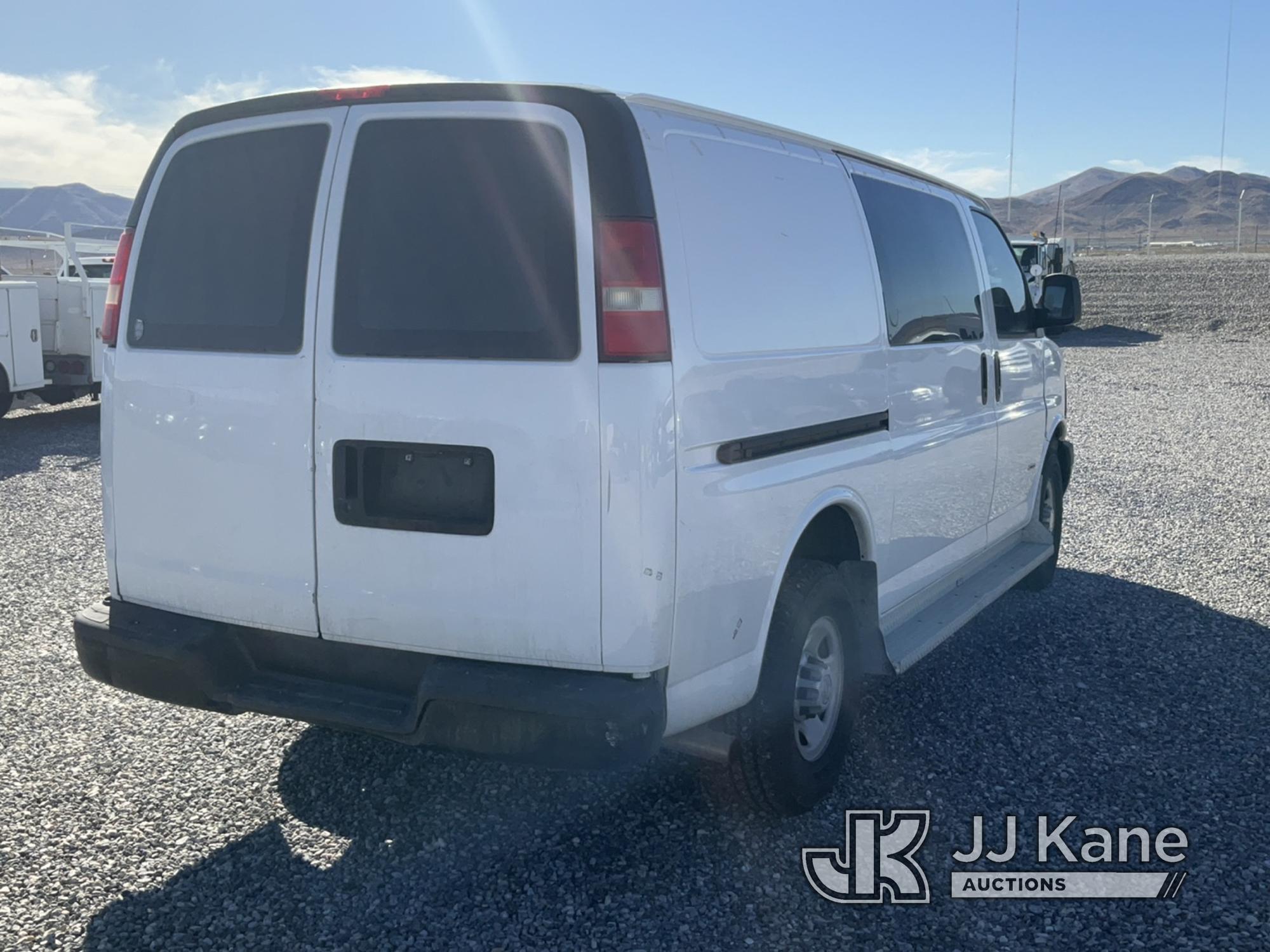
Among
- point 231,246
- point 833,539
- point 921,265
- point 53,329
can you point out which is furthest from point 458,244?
point 53,329

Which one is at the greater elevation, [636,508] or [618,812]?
[636,508]

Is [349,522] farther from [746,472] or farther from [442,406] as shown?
[746,472]

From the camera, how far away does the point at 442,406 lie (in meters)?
3.13

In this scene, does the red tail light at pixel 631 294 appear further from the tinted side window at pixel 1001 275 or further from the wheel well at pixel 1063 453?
the wheel well at pixel 1063 453

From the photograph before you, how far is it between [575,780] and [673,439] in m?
1.65

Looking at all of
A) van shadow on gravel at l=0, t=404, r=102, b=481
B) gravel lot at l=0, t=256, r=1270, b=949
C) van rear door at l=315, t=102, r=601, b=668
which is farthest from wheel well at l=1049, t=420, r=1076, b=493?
van shadow on gravel at l=0, t=404, r=102, b=481

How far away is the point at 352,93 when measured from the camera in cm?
335

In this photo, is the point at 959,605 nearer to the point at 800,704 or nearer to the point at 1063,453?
the point at 800,704

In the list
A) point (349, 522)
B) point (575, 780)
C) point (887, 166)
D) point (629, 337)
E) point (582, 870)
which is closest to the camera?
point (629, 337)

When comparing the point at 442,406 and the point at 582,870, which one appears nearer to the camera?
the point at 442,406

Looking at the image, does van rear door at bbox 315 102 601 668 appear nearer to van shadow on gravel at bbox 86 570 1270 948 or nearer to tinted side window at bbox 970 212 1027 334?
van shadow on gravel at bbox 86 570 1270 948

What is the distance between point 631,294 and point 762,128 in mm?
1136

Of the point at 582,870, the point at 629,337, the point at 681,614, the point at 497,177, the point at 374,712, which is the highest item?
the point at 497,177

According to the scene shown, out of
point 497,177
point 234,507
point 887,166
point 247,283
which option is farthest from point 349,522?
point 887,166
